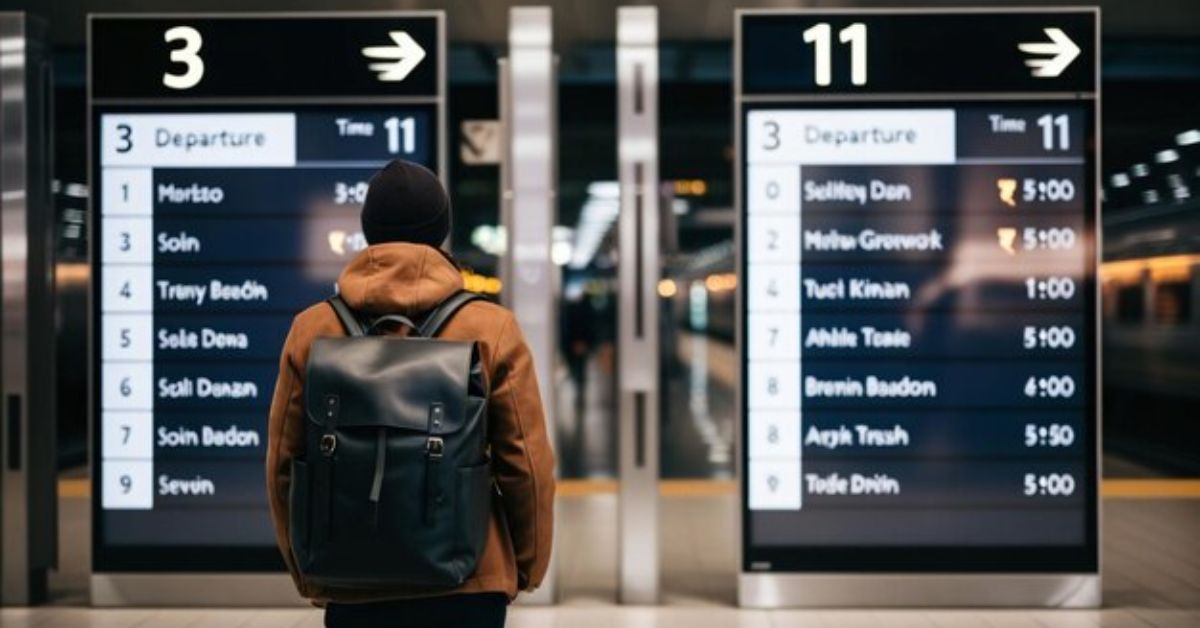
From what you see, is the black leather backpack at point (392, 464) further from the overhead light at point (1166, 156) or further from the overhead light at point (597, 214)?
the overhead light at point (597, 214)

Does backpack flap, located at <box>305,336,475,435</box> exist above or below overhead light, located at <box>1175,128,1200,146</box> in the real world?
below

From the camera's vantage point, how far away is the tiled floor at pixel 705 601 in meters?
6.09

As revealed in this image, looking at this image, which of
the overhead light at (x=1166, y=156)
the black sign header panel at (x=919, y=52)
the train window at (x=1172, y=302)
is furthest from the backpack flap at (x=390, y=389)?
the overhead light at (x=1166, y=156)

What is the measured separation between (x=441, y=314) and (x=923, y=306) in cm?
401

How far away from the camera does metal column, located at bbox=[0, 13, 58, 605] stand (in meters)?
6.41

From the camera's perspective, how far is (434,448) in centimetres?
250

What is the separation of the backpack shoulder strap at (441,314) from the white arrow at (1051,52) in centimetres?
424

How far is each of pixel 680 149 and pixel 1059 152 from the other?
50.0ft

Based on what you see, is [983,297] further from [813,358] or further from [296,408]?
[296,408]

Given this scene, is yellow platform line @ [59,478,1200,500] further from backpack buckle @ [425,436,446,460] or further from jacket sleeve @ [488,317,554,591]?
backpack buckle @ [425,436,446,460]

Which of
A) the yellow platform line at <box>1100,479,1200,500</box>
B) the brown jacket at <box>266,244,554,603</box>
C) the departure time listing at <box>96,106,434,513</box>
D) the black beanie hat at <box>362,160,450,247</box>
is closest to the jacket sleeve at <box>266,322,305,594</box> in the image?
the brown jacket at <box>266,244,554,603</box>

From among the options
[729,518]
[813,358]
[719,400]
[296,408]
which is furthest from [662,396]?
[296,408]

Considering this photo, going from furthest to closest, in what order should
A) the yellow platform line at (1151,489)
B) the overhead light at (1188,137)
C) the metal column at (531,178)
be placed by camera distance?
1. the overhead light at (1188,137)
2. the yellow platform line at (1151,489)
3. the metal column at (531,178)

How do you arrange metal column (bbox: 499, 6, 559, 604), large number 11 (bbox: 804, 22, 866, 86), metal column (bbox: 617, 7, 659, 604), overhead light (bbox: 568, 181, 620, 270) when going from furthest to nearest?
overhead light (bbox: 568, 181, 620, 270) < metal column (bbox: 499, 6, 559, 604) < metal column (bbox: 617, 7, 659, 604) < large number 11 (bbox: 804, 22, 866, 86)
